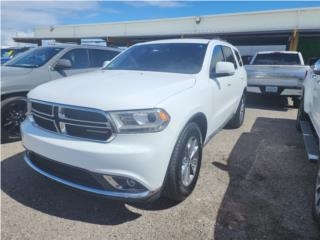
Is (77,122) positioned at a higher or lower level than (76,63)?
lower

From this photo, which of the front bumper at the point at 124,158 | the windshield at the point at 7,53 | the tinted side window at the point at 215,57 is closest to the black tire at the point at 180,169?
the front bumper at the point at 124,158

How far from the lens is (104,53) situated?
273 inches

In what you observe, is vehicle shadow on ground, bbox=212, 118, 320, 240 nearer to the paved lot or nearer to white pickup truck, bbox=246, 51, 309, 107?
the paved lot

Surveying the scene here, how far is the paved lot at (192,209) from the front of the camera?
2705mm

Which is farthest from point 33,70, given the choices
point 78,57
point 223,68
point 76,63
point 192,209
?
point 192,209

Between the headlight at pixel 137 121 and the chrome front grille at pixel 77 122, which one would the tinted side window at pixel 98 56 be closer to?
the chrome front grille at pixel 77 122

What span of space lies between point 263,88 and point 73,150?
294 inches

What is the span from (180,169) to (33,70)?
3.83 meters

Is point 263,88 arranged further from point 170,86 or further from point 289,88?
point 170,86

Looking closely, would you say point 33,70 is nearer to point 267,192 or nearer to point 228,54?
point 228,54

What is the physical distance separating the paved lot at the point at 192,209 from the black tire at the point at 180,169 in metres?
0.17

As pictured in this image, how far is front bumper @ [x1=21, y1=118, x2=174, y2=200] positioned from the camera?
2461mm

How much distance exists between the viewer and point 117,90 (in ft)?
9.20

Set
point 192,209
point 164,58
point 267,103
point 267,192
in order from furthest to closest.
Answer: point 267,103 → point 164,58 → point 267,192 → point 192,209
